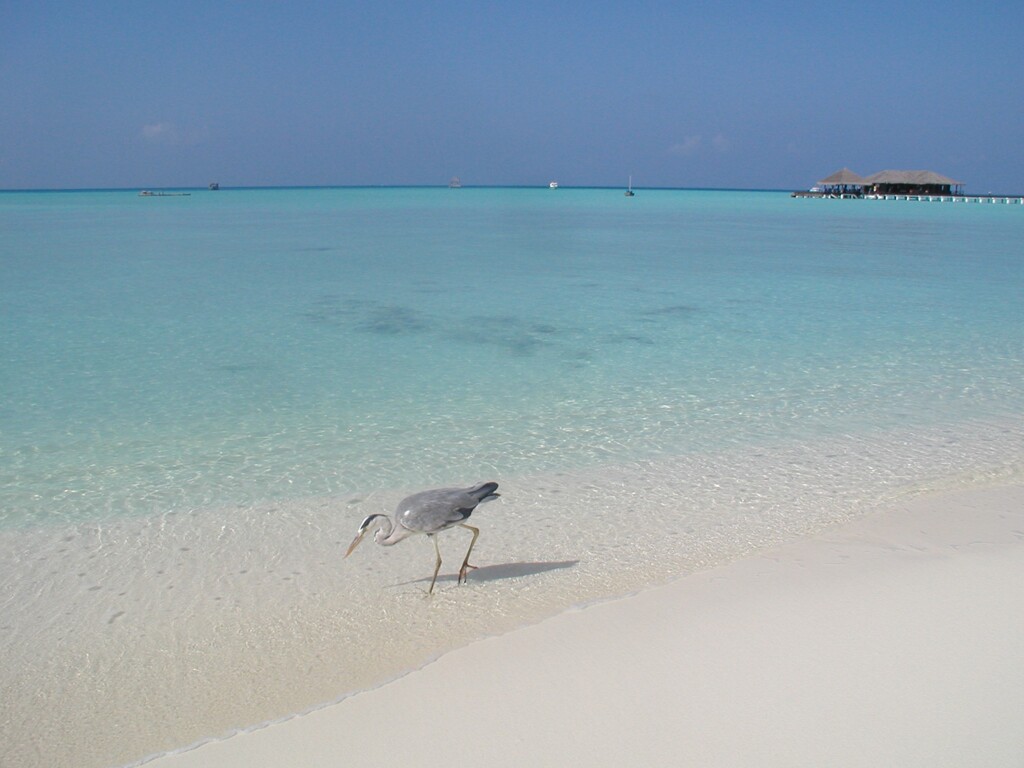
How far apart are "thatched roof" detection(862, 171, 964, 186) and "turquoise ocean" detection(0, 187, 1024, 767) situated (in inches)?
2814

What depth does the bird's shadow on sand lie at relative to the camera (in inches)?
212

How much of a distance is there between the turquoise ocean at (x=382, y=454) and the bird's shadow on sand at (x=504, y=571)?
0.02 metres

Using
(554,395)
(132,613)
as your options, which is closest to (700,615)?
(132,613)

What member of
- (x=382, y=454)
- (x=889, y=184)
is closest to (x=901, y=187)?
(x=889, y=184)

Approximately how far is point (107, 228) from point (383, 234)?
13329mm

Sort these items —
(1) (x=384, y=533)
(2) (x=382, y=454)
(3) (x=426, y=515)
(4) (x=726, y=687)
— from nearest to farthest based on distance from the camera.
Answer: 1. (4) (x=726, y=687)
2. (3) (x=426, y=515)
3. (1) (x=384, y=533)
4. (2) (x=382, y=454)

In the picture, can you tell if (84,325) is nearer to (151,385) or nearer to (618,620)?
(151,385)

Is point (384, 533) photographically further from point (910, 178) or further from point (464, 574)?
point (910, 178)

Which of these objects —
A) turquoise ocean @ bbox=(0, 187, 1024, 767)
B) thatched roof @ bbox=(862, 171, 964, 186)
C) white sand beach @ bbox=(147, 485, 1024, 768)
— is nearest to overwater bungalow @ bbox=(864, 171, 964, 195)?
thatched roof @ bbox=(862, 171, 964, 186)

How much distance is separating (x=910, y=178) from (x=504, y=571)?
8835 cm

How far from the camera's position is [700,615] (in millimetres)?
4715

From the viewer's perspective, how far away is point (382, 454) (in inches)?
307

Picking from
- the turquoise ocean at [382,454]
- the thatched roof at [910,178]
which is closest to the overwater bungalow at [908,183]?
the thatched roof at [910,178]

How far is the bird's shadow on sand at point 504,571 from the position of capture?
212 inches
